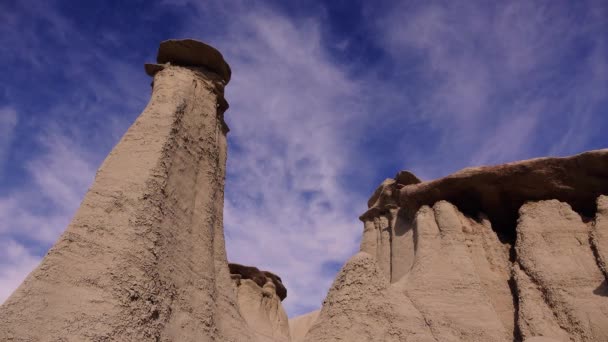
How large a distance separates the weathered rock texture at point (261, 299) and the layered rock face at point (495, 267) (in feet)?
34.9

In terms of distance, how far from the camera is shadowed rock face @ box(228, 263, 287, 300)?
21.3 m

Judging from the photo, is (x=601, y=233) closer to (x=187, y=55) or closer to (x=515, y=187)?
(x=515, y=187)

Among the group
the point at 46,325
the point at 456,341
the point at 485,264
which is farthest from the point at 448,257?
the point at 46,325

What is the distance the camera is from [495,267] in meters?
9.45

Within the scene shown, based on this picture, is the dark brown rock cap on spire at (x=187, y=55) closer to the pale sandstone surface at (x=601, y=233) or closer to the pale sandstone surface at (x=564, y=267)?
the pale sandstone surface at (x=564, y=267)

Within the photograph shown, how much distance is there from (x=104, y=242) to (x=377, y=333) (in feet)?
13.8

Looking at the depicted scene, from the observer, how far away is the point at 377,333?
7.33 m

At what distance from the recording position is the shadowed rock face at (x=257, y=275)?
69.8 feet

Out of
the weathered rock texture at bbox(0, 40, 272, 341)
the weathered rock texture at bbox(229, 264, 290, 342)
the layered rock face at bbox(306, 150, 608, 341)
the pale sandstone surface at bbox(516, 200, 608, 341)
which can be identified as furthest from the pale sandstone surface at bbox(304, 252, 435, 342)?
the weathered rock texture at bbox(229, 264, 290, 342)

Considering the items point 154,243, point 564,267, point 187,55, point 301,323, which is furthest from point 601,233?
point 301,323

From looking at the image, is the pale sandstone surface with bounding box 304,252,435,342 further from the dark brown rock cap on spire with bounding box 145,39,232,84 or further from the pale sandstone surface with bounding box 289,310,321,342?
the pale sandstone surface with bounding box 289,310,321,342

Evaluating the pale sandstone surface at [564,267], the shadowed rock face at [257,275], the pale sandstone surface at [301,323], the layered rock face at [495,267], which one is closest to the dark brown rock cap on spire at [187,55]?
the layered rock face at [495,267]

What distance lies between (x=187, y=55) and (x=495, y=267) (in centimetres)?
777

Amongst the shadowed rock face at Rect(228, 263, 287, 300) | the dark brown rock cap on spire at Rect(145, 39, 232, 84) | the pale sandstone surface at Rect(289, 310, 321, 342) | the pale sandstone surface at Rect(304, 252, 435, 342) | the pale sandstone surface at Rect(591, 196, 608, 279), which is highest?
the pale sandstone surface at Rect(289, 310, 321, 342)
